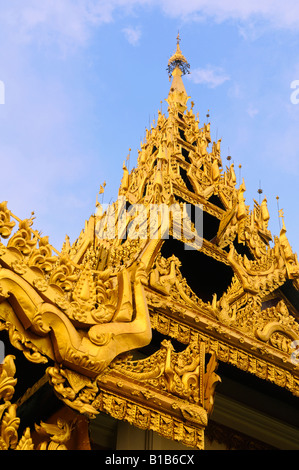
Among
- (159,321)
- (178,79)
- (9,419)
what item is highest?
(178,79)

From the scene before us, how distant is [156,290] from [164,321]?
1.18 ft

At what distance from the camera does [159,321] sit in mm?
6656

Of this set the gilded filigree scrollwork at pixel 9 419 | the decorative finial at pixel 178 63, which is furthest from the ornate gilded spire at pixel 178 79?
the gilded filigree scrollwork at pixel 9 419

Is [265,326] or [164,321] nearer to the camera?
[164,321]

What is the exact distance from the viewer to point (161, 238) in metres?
7.60

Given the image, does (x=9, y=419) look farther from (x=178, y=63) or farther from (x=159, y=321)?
(x=178, y=63)

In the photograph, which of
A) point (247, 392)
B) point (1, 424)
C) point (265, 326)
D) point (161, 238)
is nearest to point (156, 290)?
point (161, 238)

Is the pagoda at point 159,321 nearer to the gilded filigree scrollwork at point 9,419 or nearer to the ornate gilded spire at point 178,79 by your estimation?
the gilded filigree scrollwork at point 9,419

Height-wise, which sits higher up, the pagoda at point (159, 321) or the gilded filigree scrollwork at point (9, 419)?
the pagoda at point (159, 321)

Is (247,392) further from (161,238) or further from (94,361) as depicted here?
(94,361)

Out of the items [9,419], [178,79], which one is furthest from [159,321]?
[178,79]

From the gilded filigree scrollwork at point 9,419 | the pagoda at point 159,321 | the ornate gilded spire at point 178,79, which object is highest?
the ornate gilded spire at point 178,79

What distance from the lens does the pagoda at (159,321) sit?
4.33 m

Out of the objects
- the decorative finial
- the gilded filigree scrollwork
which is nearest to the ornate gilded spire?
the decorative finial
